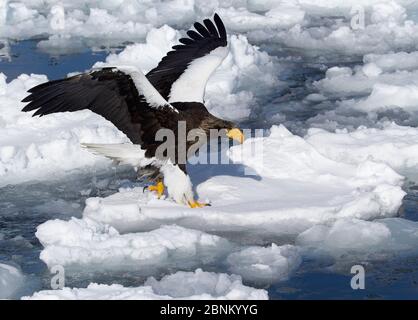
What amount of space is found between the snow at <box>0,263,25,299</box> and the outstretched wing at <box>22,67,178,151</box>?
4.33ft

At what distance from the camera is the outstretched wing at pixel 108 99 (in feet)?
20.6

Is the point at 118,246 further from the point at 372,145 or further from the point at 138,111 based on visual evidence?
the point at 372,145

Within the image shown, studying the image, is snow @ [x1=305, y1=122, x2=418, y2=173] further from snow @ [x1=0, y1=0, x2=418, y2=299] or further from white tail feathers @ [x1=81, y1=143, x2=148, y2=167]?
white tail feathers @ [x1=81, y1=143, x2=148, y2=167]

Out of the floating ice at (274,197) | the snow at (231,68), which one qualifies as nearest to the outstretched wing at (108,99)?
the floating ice at (274,197)

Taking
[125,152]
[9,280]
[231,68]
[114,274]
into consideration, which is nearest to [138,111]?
[125,152]

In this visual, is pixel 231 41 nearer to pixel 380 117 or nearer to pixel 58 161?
pixel 380 117

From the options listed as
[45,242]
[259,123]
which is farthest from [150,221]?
[259,123]

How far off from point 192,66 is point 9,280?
2994 mm

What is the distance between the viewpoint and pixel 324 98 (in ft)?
31.2

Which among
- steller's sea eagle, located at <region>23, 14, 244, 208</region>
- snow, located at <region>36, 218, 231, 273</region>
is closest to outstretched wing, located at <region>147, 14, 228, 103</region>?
steller's sea eagle, located at <region>23, 14, 244, 208</region>

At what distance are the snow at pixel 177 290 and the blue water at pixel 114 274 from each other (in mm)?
260

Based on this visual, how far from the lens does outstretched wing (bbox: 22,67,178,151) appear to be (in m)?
6.27

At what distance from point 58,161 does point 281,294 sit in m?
2.98

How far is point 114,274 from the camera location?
5551 millimetres
